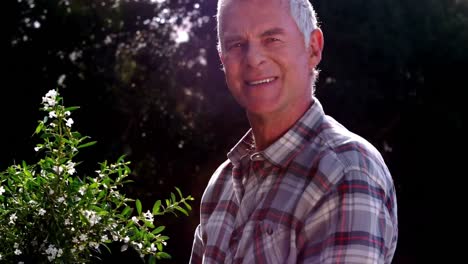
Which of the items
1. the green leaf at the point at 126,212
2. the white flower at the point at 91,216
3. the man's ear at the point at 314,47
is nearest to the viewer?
the man's ear at the point at 314,47

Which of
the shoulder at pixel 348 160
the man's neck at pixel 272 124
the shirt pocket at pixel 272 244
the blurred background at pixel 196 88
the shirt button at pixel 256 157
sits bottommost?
the blurred background at pixel 196 88

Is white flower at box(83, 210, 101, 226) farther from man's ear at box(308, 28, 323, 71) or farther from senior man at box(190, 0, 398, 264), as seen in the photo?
man's ear at box(308, 28, 323, 71)

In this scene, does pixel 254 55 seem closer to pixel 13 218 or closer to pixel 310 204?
pixel 310 204

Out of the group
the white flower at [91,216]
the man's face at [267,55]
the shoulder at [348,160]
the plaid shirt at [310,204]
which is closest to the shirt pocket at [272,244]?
the plaid shirt at [310,204]

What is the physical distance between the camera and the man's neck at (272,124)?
4.61 ft

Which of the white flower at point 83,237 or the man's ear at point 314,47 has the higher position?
the man's ear at point 314,47

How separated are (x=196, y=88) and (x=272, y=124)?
18.5ft

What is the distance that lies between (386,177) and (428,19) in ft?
20.8

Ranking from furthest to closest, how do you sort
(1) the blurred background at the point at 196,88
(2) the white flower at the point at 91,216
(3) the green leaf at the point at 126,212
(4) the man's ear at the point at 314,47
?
(1) the blurred background at the point at 196,88
(3) the green leaf at the point at 126,212
(2) the white flower at the point at 91,216
(4) the man's ear at the point at 314,47

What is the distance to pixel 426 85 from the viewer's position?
7371mm

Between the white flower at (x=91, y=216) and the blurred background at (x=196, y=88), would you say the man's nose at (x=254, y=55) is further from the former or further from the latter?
the blurred background at (x=196, y=88)

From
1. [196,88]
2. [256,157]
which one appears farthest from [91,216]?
[196,88]

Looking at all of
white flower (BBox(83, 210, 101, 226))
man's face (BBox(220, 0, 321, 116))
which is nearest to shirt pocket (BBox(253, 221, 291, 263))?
man's face (BBox(220, 0, 321, 116))

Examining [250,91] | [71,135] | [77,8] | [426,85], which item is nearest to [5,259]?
[71,135]
